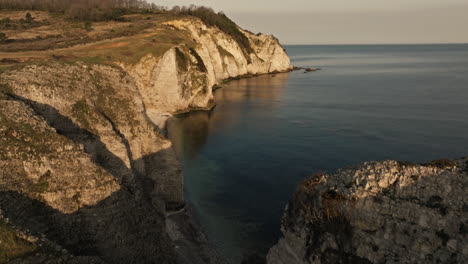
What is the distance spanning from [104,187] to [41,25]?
108957mm

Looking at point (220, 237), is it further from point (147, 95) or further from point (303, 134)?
point (147, 95)

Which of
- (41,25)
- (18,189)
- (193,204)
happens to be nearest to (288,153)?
(193,204)

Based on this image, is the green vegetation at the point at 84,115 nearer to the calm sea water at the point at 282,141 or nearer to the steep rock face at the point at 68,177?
the steep rock face at the point at 68,177

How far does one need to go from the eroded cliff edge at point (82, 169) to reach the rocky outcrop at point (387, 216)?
33.2 ft

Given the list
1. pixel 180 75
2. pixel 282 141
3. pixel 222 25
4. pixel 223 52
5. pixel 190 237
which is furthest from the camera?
pixel 222 25

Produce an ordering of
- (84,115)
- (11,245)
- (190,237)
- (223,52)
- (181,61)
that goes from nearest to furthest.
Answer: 1. (11,245)
2. (84,115)
3. (190,237)
4. (181,61)
5. (223,52)

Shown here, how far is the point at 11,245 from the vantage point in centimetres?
1202

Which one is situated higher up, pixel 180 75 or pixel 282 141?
pixel 180 75

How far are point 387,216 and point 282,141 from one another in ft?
148

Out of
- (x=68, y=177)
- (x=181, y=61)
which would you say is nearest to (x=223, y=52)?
(x=181, y=61)

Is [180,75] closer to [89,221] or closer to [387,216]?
[89,221]

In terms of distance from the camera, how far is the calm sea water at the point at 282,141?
37.2 meters

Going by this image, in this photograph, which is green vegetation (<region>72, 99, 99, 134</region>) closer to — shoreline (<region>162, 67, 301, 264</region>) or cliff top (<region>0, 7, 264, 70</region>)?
shoreline (<region>162, 67, 301, 264</region>)

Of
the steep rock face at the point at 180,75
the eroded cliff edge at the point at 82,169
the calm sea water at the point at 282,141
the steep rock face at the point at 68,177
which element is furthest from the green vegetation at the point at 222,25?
the steep rock face at the point at 68,177
